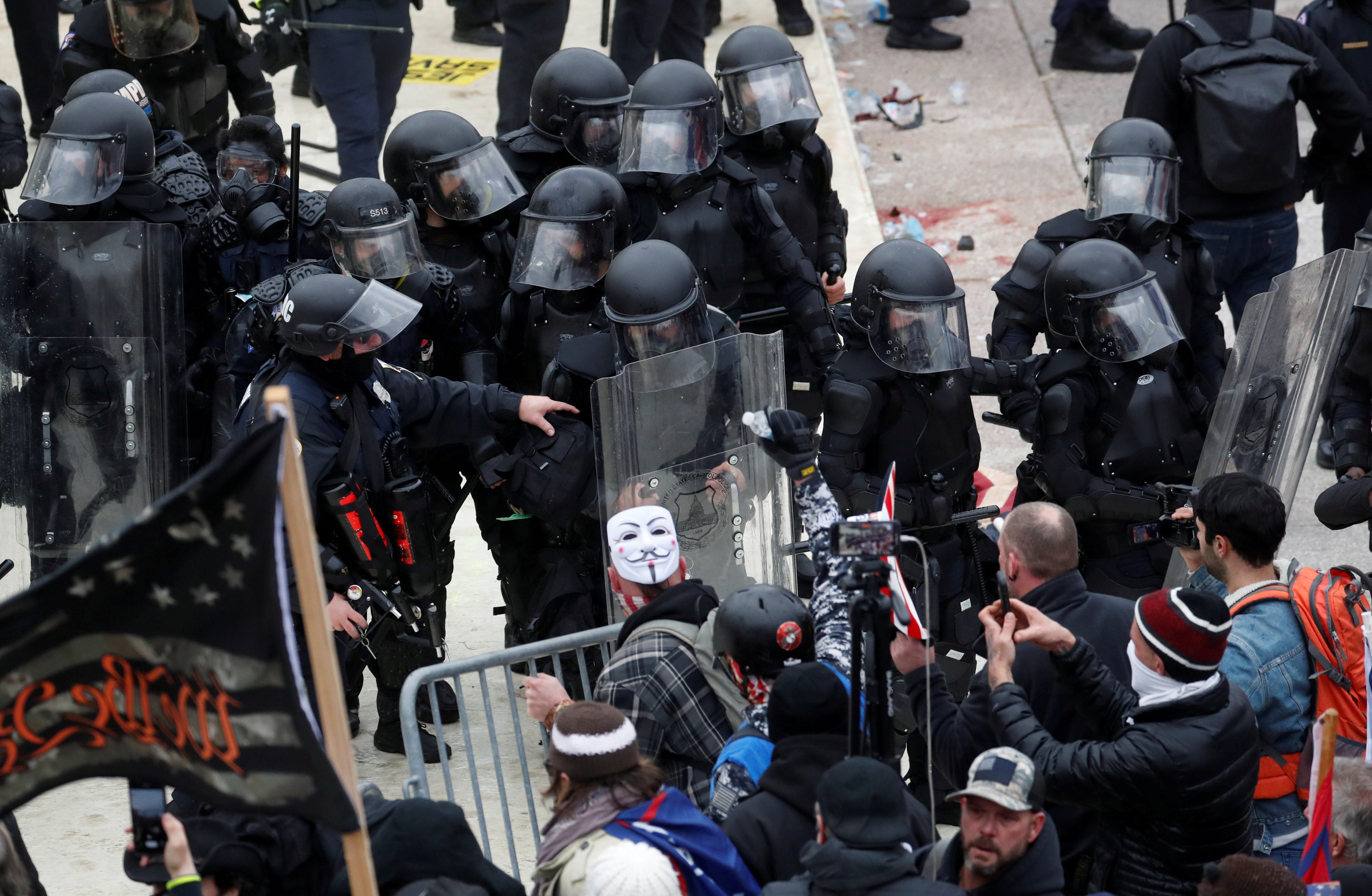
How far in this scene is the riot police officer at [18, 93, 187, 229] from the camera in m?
5.76

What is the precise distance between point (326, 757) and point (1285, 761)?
2493mm

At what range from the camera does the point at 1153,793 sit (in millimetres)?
3350

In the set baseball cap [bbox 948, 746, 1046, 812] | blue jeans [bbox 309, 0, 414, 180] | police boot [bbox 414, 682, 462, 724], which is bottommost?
police boot [bbox 414, 682, 462, 724]

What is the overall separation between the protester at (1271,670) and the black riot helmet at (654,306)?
1.70 m

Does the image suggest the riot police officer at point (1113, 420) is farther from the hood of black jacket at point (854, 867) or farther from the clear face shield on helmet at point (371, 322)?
the hood of black jacket at point (854, 867)

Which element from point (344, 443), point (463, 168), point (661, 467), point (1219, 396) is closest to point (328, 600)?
point (344, 443)

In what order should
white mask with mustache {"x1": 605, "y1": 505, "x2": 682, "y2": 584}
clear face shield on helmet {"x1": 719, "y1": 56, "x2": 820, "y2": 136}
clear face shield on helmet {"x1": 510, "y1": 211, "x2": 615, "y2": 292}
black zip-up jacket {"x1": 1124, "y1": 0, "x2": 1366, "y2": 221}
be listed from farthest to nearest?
black zip-up jacket {"x1": 1124, "y1": 0, "x2": 1366, "y2": 221}
clear face shield on helmet {"x1": 719, "y1": 56, "x2": 820, "y2": 136}
clear face shield on helmet {"x1": 510, "y1": 211, "x2": 615, "y2": 292}
white mask with mustache {"x1": 605, "y1": 505, "x2": 682, "y2": 584}

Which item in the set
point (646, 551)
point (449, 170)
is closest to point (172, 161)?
point (449, 170)

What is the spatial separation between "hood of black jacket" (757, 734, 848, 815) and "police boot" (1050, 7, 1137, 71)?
908 cm

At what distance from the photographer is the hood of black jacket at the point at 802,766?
326cm

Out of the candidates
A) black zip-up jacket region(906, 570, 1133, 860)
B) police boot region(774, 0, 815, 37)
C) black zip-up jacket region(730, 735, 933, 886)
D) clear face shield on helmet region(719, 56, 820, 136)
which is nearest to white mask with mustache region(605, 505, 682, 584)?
black zip-up jacket region(906, 570, 1133, 860)

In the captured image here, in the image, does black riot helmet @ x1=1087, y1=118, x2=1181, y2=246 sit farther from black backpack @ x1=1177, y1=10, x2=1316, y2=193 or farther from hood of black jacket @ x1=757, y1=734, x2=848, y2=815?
hood of black jacket @ x1=757, y1=734, x2=848, y2=815

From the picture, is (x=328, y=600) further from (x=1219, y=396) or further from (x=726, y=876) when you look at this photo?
(x=1219, y=396)

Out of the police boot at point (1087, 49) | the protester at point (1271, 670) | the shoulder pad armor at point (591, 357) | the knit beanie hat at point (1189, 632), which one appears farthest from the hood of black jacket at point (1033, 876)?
the police boot at point (1087, 49)
